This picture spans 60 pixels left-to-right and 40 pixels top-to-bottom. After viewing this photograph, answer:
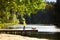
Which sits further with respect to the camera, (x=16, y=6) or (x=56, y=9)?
(x=56, y=9)

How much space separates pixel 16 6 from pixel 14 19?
3.17 m

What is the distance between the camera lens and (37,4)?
1134 cm

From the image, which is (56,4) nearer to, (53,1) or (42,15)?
(53,1)

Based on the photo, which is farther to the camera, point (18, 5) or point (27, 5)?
point (27, 5)

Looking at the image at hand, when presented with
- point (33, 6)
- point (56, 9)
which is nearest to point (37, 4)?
point (33, 6)

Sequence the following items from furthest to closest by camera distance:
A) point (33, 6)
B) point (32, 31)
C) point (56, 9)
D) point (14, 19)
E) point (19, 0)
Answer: point (56, 9)
point (32, 31)
point (14, 19)
point (33, 6)
point (19, 0)

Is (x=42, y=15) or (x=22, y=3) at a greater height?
(x=22, y=3)

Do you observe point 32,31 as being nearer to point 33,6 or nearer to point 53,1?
point 33,6

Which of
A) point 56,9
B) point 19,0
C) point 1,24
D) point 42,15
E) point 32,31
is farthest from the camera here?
point 42,15

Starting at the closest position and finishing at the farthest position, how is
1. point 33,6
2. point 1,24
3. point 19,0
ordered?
point 19,0
point 33,6
point 1,24

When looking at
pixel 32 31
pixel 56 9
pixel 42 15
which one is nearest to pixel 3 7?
pixel 32 31

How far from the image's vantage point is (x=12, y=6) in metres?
10.8

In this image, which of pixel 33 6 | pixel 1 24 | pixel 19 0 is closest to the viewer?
pixel 19 0

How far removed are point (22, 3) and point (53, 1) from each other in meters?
46.7
